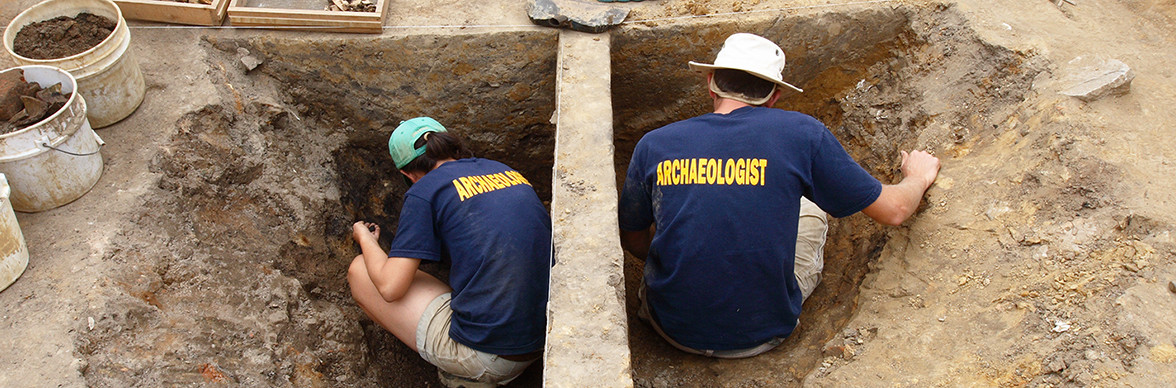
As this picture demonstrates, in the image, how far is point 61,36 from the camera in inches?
123

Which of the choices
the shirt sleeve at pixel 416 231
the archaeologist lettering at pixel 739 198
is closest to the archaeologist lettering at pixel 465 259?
the shirt sleeve at pixel 416 231

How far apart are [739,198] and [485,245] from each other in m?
0.87

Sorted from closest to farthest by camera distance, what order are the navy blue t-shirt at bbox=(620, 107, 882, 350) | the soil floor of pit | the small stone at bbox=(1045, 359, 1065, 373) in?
the small stone at bbox=(1045, 359, 1065, 373) → the soil floor of pit → the navy blue t-shirt at bbox=(620, 107, 882, 350)

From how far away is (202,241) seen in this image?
2.89m

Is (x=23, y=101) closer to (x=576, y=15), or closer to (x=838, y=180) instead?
(x=576, y=15)

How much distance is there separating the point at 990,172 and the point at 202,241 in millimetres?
2928

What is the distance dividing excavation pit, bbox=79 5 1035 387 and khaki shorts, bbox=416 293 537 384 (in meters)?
0.39

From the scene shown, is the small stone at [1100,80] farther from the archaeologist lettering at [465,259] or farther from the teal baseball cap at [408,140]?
the teal baseball cap at [408,140]

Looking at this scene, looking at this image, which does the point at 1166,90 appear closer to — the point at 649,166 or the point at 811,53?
the point at 811,53

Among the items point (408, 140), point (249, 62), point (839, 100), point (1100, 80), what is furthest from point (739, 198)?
point (249, 62)

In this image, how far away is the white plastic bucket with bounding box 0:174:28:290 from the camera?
94.8 inches

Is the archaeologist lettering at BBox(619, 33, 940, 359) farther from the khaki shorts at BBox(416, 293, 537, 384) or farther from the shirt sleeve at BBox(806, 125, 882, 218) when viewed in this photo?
the khaki shorts at BBox(416, 293, 537, 384)

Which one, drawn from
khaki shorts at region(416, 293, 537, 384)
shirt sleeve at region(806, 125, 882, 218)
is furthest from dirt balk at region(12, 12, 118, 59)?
shirt sleeve at region(806, 125, 882, 218)

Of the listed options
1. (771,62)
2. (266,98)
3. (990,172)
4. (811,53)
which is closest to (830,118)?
(811,53)
